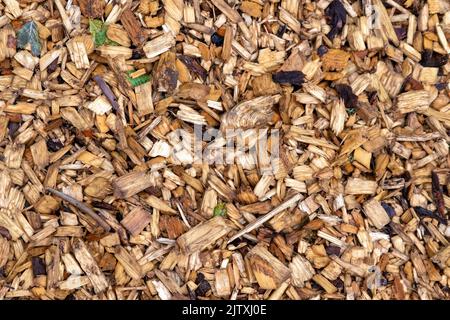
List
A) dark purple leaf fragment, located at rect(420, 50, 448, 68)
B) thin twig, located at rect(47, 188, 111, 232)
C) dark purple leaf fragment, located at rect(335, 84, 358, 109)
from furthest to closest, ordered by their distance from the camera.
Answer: dark purple leaf fragment, located at rect(420, 50, 448, 68)
dark purple leaf fragment, located at rect(335, 84, 358, 109)
thin twig, located at rect(47, 188, 111, 232)

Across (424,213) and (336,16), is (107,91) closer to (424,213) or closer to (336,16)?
(336,16)

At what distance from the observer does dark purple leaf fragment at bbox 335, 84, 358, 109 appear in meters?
2.25

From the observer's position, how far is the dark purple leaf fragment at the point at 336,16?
7.49ft

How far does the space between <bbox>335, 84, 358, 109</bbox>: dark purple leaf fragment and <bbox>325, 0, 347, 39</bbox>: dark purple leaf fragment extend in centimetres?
22

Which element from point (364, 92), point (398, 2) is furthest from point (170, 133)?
point (398, 2)

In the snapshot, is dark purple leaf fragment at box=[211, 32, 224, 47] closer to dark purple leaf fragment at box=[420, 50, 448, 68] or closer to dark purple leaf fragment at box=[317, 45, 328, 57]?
dark purple leaf fragment at box=[317, 45, 328, 57]

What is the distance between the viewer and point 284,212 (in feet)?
7.25

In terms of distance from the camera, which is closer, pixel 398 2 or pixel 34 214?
pixel 34 214

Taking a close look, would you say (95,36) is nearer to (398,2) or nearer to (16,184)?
(16,184)

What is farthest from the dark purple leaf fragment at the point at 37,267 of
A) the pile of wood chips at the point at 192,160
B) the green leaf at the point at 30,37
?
the green leaf at the point at 30,37

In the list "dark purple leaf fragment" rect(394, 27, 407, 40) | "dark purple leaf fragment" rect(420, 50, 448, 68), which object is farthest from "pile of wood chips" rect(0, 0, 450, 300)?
"dark purple leaf fragment" rect(420, 50, 448, 68)

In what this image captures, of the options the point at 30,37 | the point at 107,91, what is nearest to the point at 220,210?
the point at 107,91

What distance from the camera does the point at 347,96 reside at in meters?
2.26

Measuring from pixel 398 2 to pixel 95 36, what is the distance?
1320 mm
